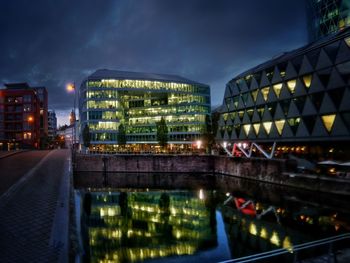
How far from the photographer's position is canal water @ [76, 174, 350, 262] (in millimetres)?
24469

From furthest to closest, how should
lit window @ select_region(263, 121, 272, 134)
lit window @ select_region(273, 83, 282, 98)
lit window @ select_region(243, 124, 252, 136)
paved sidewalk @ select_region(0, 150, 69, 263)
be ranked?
lit window @ select_region(243, 124, 252, 136)
lit window @ select_region(263, 121, 272, 134)
lit window @ select_region(273, 83, 282, 98)
paved sidewalk @ select_region(0, 150, 69, 263)

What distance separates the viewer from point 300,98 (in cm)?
5019

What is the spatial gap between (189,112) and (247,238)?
93.1m

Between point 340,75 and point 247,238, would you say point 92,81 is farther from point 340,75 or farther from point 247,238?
point 247,238

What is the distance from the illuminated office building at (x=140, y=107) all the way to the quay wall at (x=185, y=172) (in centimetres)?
3146

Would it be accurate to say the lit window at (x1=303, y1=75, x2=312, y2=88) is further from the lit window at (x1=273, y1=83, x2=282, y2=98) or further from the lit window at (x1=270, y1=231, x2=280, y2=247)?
the lit window at (x1=270, y1=231, x2=280, y2=247)

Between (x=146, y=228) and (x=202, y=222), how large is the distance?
6659 mm

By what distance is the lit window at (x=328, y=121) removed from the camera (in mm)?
43806

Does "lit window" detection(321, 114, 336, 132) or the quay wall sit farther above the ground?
"lit window" detection(321, 114, 336, 132)

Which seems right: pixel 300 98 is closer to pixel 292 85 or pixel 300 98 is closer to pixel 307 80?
pixel 307 80

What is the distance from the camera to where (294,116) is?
5081 cm

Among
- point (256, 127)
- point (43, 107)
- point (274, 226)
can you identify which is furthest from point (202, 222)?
point (43, 107)

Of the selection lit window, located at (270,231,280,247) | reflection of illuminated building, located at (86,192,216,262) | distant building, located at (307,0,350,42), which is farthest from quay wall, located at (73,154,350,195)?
distant building, located at (307,0,350,42)

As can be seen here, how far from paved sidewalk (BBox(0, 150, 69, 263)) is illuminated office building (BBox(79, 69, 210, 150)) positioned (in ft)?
285
